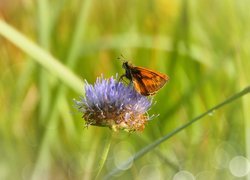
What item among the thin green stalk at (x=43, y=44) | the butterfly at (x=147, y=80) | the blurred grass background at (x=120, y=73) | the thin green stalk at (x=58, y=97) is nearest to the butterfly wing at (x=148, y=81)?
the butterfly at (x=147, y=80)

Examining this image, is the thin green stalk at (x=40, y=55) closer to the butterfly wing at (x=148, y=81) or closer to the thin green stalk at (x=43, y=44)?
the thin green stalk at (x=43, y=44)

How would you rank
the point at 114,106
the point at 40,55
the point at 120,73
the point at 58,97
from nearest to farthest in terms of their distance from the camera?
the point at 114,106
the point at 40,55
the point at 58,97
the point at 120,73

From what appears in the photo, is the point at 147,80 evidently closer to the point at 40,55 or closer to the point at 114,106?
the point at 114,106

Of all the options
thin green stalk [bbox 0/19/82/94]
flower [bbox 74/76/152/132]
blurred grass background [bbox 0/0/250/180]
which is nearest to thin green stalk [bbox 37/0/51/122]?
blurred grass background [bbox 0/0/250/180]

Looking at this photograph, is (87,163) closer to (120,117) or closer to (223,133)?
(223,133)

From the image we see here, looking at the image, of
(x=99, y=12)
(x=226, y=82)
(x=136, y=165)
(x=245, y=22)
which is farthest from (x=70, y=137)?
(x=99, y=12)

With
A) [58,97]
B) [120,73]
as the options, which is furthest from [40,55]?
[120,73]
